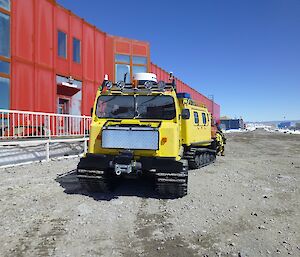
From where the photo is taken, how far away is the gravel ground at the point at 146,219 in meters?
3.77

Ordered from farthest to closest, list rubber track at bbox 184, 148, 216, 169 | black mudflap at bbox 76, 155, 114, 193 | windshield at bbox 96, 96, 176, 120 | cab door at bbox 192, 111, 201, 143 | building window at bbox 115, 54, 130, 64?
building window at bbox 115, 54, 130, 64 → cab door at bbox 192, 111, 201, 143 → rubber track at bbox 184, 148, 216, 169 → windshield at bbox 96, 96, 176, 120 → black mudflap at bbox 76, 155, 114, 193

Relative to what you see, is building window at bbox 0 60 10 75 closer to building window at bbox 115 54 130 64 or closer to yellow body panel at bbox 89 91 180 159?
yellow body panel at bbox 89 91 180 159

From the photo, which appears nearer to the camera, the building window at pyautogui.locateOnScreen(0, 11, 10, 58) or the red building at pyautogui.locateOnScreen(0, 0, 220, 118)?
the building window at pyautogui.locateOnScreen(0, 11, 10, 58)

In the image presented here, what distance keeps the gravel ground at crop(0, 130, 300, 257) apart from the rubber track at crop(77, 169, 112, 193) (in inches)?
9.7

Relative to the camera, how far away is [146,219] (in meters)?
4.93

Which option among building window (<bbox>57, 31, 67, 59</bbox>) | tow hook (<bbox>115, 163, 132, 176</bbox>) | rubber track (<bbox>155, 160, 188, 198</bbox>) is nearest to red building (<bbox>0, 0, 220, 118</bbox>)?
building window (<bbox>57, 31, 67, 59</bbox>)

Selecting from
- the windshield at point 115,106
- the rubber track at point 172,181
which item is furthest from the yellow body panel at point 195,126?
the rubber track at point 172,181

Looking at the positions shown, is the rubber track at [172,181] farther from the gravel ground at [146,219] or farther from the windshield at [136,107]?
the windshield at [136,107]

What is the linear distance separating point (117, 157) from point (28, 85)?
972 centimetres

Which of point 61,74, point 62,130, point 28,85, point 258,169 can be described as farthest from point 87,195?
point 61,74

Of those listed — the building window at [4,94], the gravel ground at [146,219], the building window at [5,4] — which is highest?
the building window at [5,4]

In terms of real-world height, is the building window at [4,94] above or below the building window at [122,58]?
below

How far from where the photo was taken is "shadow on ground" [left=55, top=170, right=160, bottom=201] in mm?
6398

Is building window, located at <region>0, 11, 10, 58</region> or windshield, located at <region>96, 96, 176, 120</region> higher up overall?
building window, located at <region>0, 11, 10, 58</region>
